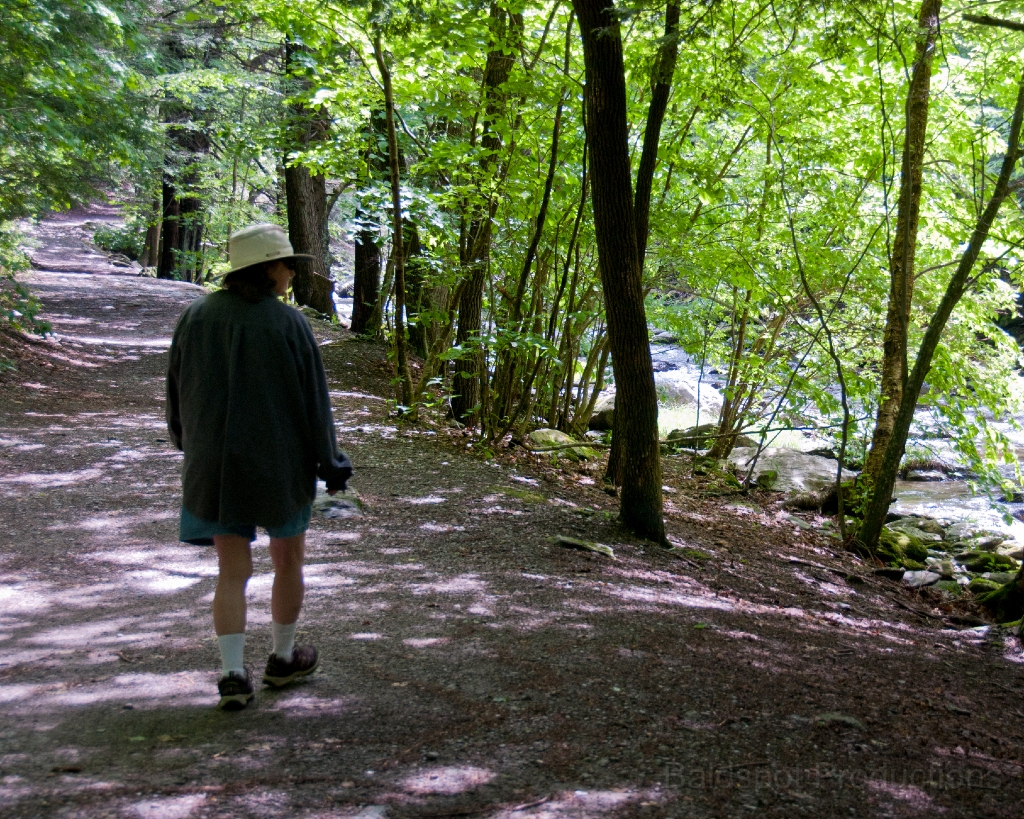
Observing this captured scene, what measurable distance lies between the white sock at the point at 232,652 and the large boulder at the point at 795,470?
10.1m

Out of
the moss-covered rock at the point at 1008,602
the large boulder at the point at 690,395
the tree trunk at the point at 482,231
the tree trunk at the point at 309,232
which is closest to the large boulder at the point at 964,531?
the moss-covered rock at the point at 1008,602

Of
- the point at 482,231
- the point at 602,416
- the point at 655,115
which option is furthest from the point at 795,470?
the point at 655,115

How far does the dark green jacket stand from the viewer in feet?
9.52

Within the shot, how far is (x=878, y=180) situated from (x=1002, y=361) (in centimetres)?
302

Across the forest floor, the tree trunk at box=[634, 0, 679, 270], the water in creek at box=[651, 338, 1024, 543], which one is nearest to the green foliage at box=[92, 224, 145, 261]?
the water in creek at box=[651, 338, 1024, 543]

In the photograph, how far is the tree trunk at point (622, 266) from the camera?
5.84 m

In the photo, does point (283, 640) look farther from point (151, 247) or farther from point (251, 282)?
point (151, 247)

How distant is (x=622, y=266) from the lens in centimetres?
632

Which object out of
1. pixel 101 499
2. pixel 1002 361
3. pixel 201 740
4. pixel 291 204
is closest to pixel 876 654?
pixel 201 740

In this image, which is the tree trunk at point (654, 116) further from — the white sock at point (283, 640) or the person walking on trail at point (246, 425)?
the white sock at point (283, 640)

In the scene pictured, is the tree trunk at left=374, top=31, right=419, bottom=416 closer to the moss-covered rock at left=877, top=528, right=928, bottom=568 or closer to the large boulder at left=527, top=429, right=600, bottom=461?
the large boulder at left=527, top=429, right=600, bottom=461

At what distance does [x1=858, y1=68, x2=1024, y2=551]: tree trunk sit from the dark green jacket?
22.2 feet

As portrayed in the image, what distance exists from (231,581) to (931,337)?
7.18m

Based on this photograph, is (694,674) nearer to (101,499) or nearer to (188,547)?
(188,547)
